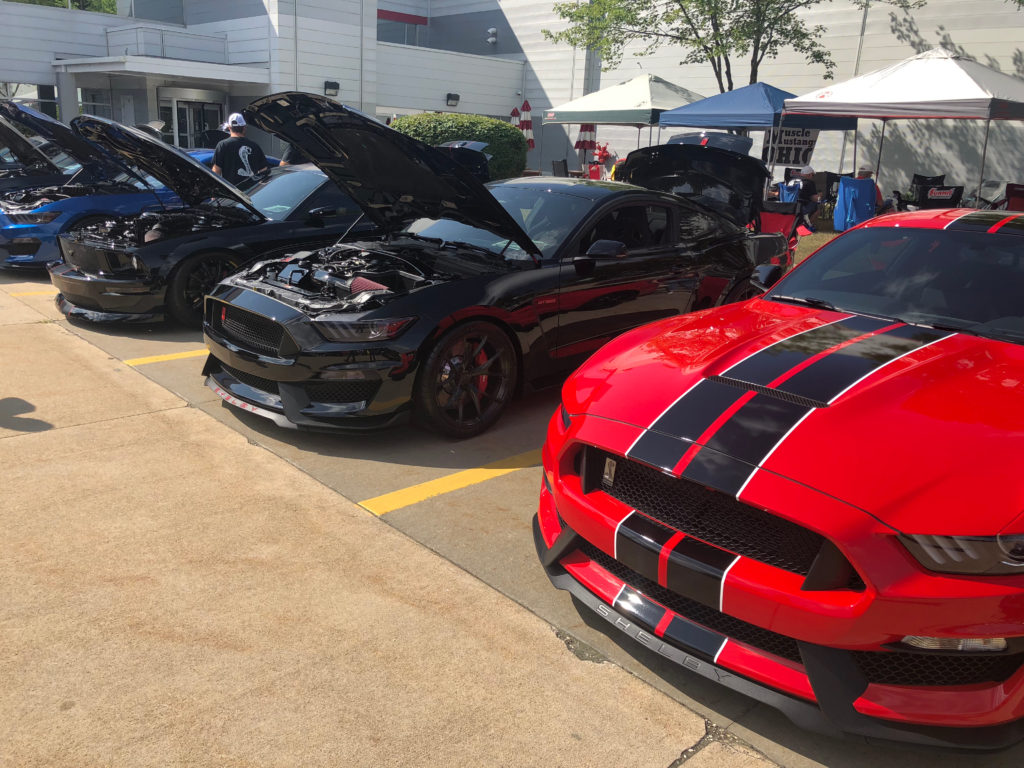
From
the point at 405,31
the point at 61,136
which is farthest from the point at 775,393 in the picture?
the point at 405,31

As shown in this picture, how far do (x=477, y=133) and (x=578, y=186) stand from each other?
50.9 ft

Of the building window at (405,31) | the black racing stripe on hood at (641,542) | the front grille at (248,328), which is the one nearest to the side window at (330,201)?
the front grille at (248,328)

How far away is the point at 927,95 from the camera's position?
34.1ft

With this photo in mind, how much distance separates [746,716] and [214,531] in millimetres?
2313

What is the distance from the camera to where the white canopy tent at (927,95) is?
33.0 ft

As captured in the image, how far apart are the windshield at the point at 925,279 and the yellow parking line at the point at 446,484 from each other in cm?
162

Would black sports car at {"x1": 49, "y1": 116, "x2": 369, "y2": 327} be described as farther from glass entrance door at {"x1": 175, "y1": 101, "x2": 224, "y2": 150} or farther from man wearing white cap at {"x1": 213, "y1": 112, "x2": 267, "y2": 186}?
glass entrance door at {"x1": 175, "y1": 101, "x2": 224, "y2": 150}

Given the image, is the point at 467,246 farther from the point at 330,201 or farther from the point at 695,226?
the point at 330,201

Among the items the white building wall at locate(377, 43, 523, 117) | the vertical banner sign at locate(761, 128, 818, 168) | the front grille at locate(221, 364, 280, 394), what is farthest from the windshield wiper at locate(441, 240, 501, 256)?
the white building wall at locate(377, 43, 523, 117)

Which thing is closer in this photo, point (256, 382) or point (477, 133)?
point (256, 382)

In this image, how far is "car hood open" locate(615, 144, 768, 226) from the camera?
8172mm

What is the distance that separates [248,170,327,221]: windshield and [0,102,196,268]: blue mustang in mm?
1379

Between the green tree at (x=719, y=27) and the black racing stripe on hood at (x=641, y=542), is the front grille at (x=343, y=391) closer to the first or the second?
the black racing stripe on hood at (x=641, y=542)

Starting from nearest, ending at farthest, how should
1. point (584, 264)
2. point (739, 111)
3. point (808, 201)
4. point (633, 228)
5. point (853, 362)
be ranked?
point (853, 362), point (584, 264), point (633, 228), point (808, 201), point (739, 111)
